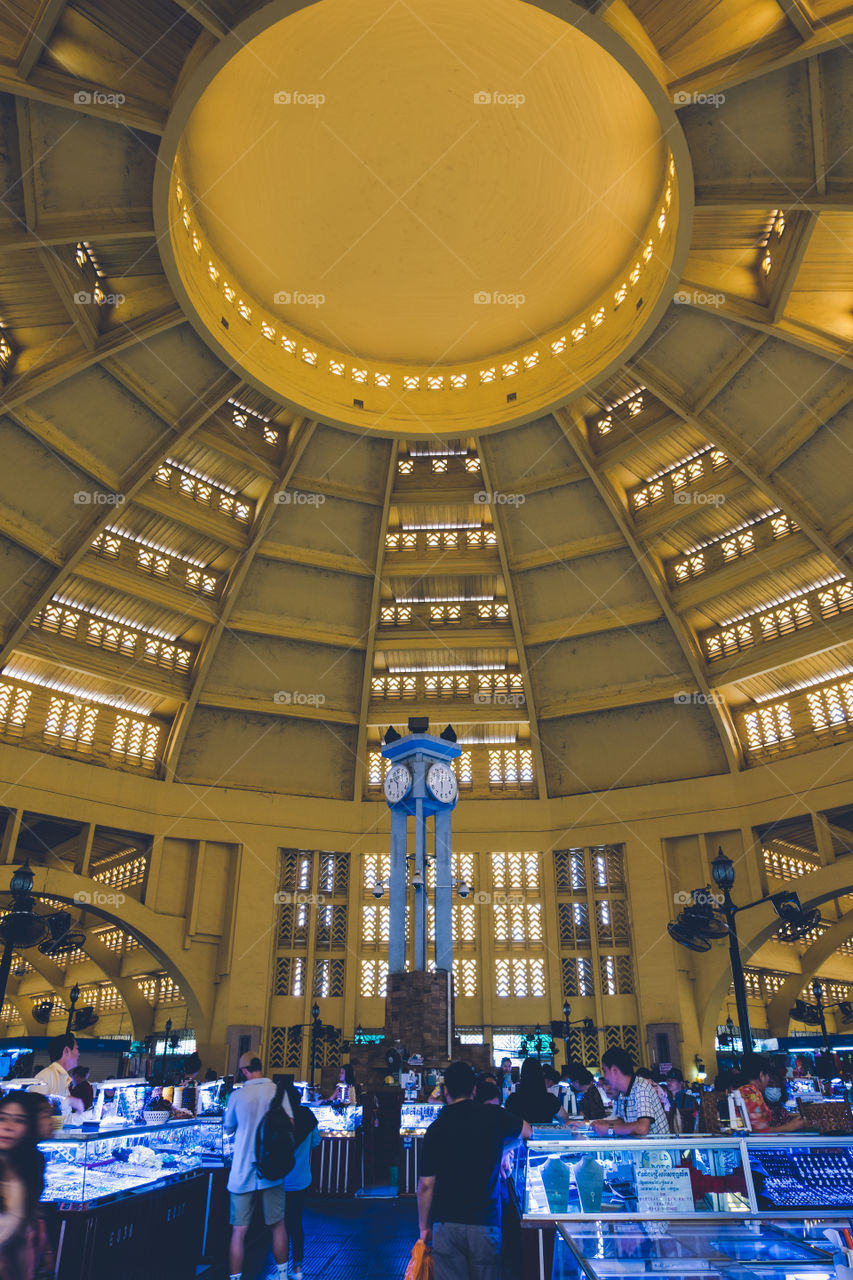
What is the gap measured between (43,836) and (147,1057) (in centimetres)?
762

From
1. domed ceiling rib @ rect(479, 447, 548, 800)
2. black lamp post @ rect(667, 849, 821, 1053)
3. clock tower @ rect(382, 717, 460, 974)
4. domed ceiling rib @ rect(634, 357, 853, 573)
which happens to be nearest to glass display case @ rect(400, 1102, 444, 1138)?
black lamp post @ rect(667, 849, 821, 1053)

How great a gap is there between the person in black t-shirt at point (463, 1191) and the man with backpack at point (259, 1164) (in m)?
2.13

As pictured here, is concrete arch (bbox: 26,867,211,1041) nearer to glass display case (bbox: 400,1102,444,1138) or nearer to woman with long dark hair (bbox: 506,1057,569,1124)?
glass display case (bbox: 400,1102,444,1138)

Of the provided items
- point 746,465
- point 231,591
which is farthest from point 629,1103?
point 231,591

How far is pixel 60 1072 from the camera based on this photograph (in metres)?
8.11

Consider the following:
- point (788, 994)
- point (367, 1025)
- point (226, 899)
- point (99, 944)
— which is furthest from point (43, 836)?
point (788, 994)

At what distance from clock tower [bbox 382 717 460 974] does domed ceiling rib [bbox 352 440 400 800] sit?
6.76 meters

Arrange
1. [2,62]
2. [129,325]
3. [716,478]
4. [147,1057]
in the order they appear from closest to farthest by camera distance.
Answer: [2,62] → [129,325] → [716,478] → [147,1057]

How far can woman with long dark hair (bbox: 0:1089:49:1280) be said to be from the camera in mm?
3355

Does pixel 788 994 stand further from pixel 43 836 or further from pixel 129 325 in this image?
pixel 129 325

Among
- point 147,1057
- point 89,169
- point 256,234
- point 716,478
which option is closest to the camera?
point 89,169

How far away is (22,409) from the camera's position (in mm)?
19188

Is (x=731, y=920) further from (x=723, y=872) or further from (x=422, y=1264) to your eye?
(x=422, y=1264)

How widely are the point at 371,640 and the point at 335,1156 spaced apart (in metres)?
15.8
